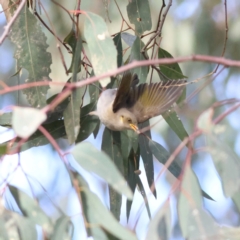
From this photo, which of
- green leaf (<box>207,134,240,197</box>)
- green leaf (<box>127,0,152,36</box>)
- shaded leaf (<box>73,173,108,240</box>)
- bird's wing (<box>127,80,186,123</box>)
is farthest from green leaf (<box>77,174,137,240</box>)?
green leaf (<box>127,0,152,36</box>)

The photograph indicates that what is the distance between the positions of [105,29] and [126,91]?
0.16 m

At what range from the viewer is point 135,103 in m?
0.97

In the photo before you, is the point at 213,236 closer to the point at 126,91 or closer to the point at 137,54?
the point at 126,91

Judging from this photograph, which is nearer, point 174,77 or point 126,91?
point 126,91

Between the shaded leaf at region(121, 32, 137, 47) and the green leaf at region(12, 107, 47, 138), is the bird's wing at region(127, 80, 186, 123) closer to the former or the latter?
the shaded leaf at region(121, 32, 137, 47)

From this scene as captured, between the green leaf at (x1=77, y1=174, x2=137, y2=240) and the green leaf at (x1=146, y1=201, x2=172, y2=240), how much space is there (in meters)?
0.05

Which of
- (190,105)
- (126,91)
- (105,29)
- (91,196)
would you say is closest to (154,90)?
(126,91)

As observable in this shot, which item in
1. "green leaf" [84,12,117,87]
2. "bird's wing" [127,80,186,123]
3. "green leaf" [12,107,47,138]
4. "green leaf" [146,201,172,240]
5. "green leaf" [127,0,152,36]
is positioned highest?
"green leaf" [127,0,152,36]

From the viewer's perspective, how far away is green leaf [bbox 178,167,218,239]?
68cm

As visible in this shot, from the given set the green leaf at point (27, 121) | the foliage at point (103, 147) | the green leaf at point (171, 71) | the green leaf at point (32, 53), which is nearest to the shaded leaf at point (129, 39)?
the foliage at point (103, 147)

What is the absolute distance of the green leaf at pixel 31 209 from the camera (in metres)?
0.73

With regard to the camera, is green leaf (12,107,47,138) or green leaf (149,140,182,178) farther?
green leaf (149,140,182,178)

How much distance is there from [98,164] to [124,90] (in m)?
0.29

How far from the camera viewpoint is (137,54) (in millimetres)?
1056
